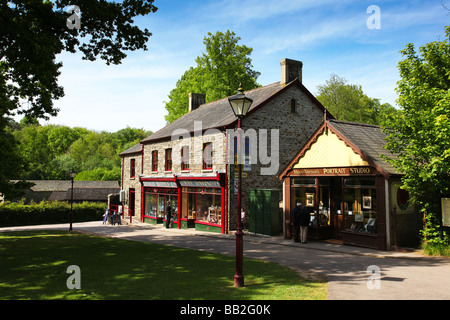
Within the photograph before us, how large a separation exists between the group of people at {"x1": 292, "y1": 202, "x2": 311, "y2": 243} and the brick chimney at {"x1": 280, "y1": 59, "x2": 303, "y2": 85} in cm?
986

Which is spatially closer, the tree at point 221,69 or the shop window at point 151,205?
the shop window at point 151,205

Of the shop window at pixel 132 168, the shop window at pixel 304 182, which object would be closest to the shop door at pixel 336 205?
the shop window at pixel 304 182

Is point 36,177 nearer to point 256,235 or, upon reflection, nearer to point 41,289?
point 256,235

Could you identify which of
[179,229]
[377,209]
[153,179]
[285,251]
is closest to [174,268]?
[285,251]

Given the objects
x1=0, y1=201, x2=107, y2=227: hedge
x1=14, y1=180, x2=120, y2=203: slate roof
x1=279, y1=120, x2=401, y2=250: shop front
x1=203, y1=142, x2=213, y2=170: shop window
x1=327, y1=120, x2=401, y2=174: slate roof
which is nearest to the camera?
x1=279, y1=120, x2=401, y2=250: shop front

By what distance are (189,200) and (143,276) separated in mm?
15092

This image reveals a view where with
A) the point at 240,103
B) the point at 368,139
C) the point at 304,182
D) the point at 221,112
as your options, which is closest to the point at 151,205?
the point at 221,112

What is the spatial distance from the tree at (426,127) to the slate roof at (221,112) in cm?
882

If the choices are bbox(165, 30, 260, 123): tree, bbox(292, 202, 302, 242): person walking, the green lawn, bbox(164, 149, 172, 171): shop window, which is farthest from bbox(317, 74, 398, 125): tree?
the green lawn

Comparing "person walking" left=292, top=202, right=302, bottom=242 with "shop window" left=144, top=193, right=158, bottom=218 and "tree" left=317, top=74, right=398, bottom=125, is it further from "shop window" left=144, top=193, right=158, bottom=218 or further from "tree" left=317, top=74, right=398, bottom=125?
"tree" left=317, top=74, right=398, bottom=125

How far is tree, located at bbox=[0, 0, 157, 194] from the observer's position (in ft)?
40.8

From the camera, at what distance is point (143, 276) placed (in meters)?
9.60

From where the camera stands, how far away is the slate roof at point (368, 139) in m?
14.5

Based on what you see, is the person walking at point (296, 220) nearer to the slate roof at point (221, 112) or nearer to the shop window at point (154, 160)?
the slate roof at point (221, 112)
